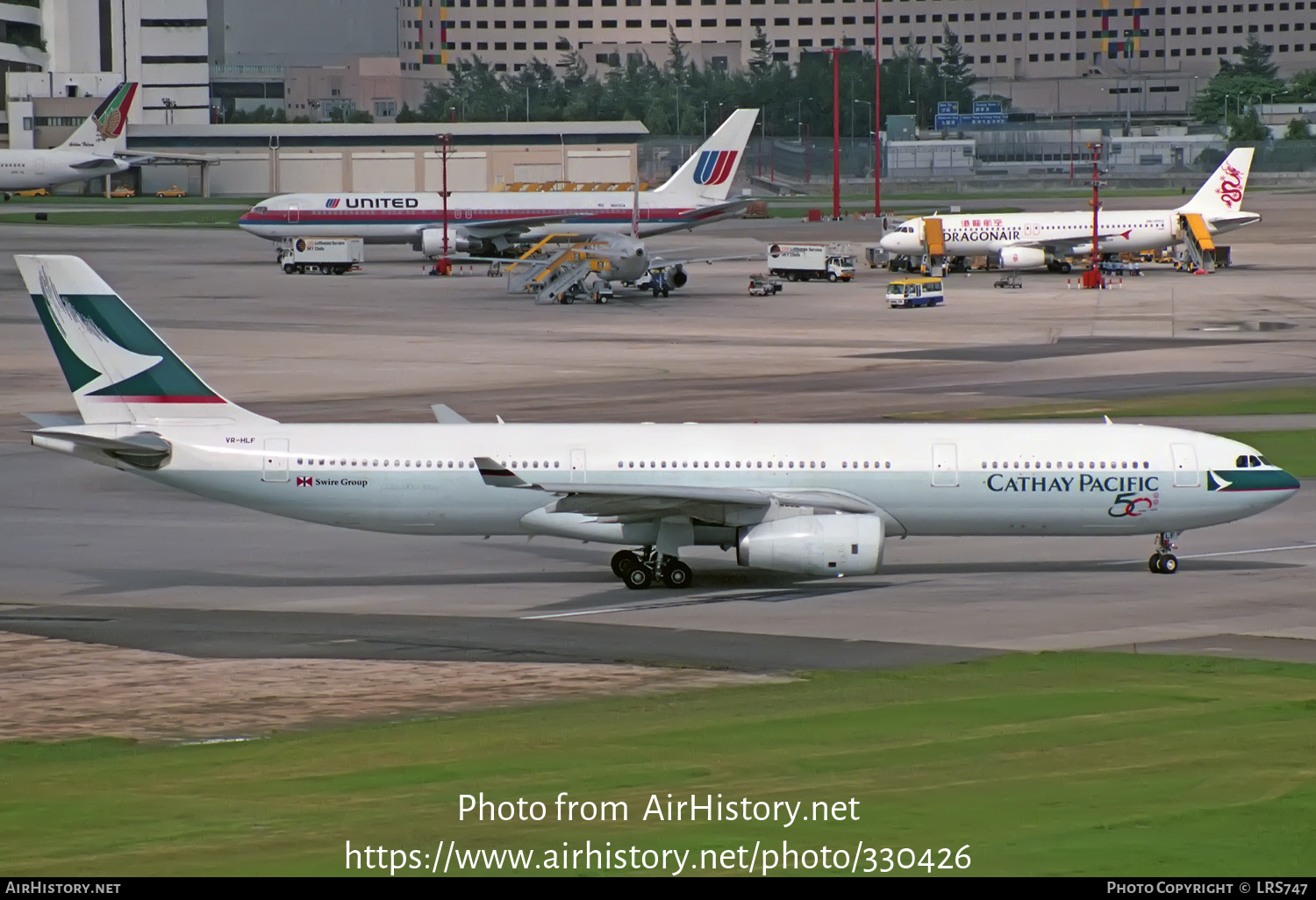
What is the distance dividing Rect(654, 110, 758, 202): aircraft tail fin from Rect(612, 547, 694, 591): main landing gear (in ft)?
357

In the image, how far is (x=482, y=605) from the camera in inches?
1593

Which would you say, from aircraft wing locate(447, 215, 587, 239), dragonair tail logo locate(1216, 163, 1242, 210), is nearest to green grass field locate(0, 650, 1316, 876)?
dragonair tail logo locate(1216, 163, 1242, 210)

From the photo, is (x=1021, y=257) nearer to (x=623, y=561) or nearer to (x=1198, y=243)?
(x=1198, y=243)

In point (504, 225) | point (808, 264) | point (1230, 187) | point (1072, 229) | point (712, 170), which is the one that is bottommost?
point (808, 264)

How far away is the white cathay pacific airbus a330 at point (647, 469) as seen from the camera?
1641 inches

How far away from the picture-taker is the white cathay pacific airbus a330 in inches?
1641

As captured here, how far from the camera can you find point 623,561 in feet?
139

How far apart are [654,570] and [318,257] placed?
4166 inches

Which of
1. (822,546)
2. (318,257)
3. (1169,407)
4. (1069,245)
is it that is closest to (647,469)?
(822,546)

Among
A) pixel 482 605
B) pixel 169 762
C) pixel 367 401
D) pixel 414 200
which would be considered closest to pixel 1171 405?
pixel 367 401

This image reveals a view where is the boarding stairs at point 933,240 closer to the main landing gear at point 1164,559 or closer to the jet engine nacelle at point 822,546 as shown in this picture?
the main landing gear at point 1164,559

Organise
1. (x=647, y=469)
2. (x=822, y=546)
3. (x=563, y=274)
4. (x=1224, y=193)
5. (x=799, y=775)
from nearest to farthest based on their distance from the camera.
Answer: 1. (x=799, y=775)
2. (x=822, y=546)
3. (x=647, y=469)
4. (x=563, y=274)
5. (x=1224, y=193)

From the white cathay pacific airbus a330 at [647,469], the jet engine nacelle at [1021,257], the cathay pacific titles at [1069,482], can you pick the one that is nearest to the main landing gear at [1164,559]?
the white cathay pacific airbus a330 at [647,469]

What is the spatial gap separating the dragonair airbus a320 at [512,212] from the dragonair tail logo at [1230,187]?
124 feet
